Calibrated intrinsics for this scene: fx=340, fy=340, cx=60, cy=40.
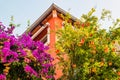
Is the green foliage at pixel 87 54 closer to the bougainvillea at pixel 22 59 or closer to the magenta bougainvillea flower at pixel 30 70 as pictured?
the bougainvillea at pixel 22 59

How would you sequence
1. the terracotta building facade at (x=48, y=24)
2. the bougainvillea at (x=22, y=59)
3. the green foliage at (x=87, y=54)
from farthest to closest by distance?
the terracotta building facade at (x=48, y=24) → the green foliage at (x=87, y=54) → the bougainvillea at (x=22, y=59)

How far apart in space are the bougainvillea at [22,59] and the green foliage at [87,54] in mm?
720

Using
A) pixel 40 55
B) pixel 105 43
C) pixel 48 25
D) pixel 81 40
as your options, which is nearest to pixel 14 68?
pixel 40 55

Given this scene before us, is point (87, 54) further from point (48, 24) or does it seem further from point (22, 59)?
point (48, 24)

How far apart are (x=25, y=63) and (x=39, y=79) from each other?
827 millimetres

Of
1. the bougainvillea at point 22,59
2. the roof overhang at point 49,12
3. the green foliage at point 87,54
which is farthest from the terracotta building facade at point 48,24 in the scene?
the green foliage at point 87,54

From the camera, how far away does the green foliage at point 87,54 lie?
1273cm

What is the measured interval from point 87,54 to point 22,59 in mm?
2467

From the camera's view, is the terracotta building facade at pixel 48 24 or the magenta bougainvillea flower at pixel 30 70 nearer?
the magenta bougainvillea flower at pixel 30 70

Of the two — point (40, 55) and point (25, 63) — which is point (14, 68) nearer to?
point (25, 63)

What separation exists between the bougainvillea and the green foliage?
2.36 ft

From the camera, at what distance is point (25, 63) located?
1273 cm

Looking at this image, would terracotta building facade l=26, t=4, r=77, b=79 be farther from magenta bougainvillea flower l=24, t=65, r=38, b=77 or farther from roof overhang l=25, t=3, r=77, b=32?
magenta bougainvillea flower l=24, t=65, r=38, b=77

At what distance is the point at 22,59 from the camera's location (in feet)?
42.2
